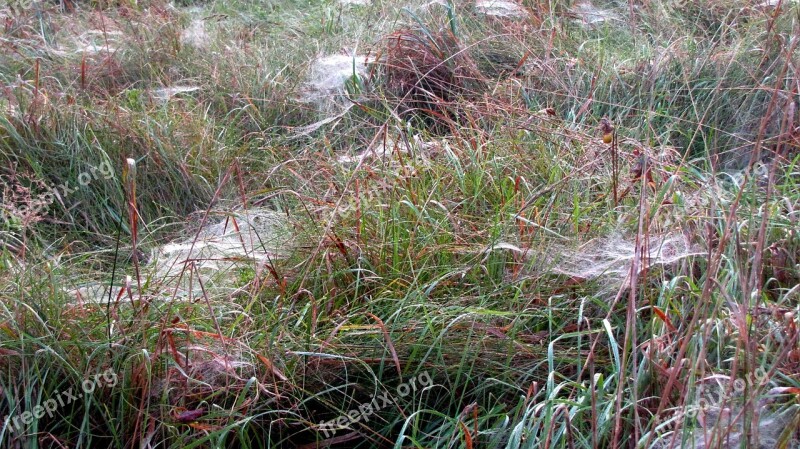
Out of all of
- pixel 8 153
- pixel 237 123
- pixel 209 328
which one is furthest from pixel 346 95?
pixel 209 328

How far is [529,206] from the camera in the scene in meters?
2.95

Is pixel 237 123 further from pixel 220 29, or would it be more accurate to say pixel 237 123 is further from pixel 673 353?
pixel 673 353
